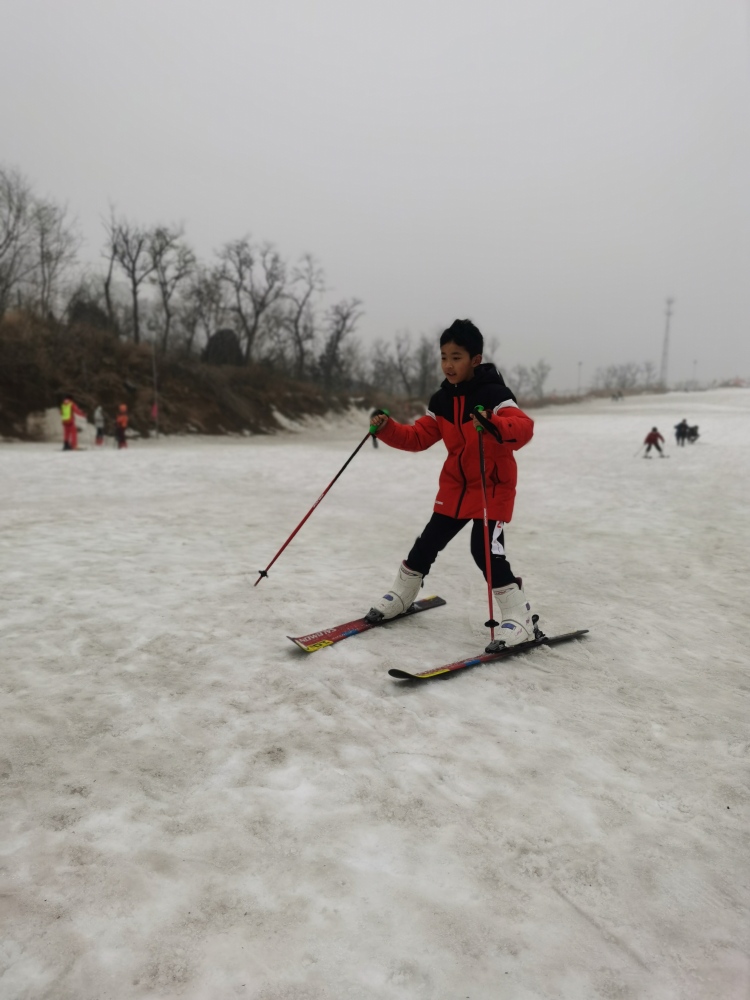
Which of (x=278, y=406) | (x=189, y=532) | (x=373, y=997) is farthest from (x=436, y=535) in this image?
(x=278, y=406)

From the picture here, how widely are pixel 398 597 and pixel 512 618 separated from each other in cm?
89

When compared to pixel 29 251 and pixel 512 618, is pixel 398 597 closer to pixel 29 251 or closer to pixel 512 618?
pixel 512 618

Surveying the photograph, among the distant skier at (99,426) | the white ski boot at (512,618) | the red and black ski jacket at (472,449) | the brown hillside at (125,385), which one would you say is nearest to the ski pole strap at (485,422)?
the red and black ski jacket at (472,449)

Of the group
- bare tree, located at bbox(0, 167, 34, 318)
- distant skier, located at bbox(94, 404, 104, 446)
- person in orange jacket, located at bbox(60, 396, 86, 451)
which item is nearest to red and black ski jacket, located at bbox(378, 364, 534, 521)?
person in orange jacket, located at bbox(60, 396, 86, 451)

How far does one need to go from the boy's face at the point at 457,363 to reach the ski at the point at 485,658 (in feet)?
6.14

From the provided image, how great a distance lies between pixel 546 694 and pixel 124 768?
2337mm

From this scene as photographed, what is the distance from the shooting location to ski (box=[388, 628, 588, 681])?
3.60 m

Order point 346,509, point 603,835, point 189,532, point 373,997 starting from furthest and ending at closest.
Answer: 1. point 346,509
2. point 189,532
3. point 603,835
4. point 373,997

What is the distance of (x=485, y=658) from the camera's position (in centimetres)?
404

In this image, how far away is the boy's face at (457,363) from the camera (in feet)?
13.5

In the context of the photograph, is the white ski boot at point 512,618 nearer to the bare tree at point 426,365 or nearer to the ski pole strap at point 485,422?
the ski pole strap at point 485,422

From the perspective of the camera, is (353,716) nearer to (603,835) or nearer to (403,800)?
(403,800)

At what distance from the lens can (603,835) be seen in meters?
2.46

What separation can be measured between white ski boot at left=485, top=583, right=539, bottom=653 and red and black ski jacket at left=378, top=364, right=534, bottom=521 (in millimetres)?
512
